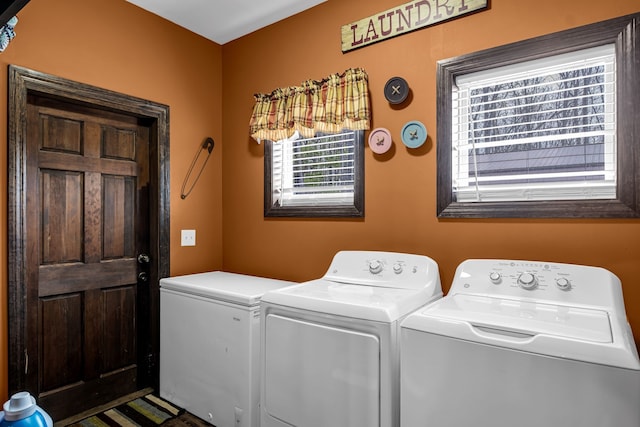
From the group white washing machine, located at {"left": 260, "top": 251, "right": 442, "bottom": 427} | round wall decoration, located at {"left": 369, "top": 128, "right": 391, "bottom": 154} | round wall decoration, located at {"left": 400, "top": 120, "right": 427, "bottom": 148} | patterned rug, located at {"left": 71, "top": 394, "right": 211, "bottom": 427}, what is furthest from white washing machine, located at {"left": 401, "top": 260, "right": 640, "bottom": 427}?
patterned rug, located at {"left": 71, "top": 394, "right": 211, "bottom": 427}

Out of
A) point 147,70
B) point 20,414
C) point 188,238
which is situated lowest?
point 20,414

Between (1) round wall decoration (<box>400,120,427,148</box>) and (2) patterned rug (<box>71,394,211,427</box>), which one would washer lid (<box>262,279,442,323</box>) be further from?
(2) patterned rug (<box>71,394,211,427</box>)

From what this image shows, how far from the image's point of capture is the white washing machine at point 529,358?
1121 millimetres

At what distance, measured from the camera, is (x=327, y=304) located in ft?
5.52

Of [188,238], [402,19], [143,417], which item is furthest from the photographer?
[188,238]

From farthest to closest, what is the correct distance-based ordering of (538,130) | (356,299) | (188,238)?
(188,238) → (538,130) → (356,299)

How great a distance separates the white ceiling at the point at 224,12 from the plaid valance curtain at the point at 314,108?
537 millimetres

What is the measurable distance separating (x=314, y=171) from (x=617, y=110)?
1.71m

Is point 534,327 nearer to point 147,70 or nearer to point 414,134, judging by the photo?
point 414,134

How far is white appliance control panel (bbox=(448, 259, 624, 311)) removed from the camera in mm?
1569

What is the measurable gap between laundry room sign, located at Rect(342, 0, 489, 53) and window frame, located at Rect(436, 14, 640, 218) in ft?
0.83

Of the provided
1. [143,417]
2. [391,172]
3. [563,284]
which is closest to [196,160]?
[391,172]

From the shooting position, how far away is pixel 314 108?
8.29ft

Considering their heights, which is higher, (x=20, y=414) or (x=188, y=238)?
(x=188, y=238)
